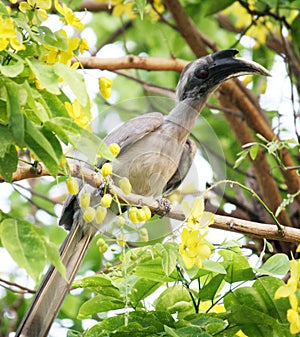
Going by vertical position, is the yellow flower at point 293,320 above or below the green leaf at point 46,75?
below

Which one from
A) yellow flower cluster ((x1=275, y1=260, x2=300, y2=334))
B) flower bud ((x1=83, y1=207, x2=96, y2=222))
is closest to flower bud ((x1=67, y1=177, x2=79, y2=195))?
flower bud ((x1=83, y1=207, x2=96, y2=222))

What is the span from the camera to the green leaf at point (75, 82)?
5.25 feet

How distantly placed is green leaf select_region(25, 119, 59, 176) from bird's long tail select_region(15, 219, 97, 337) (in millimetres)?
731

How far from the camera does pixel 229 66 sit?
10.6ft

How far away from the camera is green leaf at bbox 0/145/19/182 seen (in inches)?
65.0

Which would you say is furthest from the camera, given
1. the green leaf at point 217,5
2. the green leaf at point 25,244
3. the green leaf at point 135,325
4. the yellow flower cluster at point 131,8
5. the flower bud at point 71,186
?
the yellow flower cluster at point 131,8

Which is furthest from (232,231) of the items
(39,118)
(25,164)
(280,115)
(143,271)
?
(280,115)

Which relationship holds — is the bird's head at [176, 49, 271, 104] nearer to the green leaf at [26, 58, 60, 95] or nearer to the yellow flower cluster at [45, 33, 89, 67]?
the yellow flower cluster at [45, 33, 89, 67]

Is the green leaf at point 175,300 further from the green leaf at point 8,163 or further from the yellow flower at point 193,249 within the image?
the green leaf at point 8,163

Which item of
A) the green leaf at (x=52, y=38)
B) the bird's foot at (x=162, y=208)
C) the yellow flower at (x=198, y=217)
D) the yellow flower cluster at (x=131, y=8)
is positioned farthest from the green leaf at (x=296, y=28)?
the green leaf at (x=52, y=38)

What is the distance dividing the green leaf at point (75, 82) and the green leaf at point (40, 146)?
0.11 m

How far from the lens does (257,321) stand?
207 centimetres

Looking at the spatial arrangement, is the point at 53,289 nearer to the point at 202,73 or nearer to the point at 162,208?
the point at 162,208

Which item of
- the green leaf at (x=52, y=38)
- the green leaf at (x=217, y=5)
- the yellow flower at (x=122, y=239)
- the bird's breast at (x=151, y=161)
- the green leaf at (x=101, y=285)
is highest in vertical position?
the green leaf at (x=217, y=5)
